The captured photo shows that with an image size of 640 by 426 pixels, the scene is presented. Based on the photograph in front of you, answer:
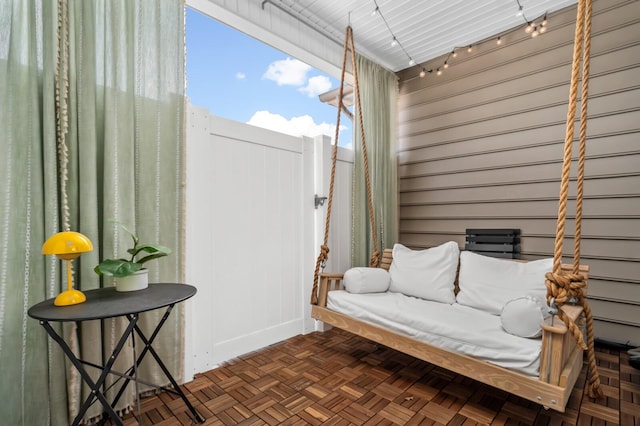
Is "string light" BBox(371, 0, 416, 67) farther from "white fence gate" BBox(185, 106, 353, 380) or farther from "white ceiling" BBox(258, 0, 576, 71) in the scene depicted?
"white fence gate" BBox(185, 106, 353, 380)

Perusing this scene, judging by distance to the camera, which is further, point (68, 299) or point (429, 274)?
point (429, 274)

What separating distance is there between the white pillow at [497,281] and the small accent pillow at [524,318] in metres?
0.33

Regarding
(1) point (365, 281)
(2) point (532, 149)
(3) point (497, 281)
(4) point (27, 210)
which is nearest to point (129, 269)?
(4) point (27, 210)

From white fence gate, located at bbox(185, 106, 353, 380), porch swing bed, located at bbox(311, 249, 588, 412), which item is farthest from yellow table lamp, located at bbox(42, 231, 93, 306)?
porch swing bed, located at bbox(311, 249, 588, 412)

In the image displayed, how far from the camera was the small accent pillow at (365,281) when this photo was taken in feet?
7.95

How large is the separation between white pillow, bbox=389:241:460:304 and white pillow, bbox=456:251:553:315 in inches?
3.4

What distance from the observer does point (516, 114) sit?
300cm

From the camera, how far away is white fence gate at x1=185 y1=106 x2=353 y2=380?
212 centimetres

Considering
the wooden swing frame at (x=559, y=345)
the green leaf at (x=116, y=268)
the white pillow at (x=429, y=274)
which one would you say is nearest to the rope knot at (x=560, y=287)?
the wooden swing frame at (x=559, y=345)

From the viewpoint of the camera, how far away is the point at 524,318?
1.61 metres

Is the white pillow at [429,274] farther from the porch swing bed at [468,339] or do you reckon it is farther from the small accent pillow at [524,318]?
the small accent pillow at [524,318]

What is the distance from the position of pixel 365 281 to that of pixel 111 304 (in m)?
1.68

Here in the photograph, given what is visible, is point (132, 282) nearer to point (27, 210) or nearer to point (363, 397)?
point (27, 210)

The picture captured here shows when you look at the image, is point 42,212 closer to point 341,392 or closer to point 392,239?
point 341,392
